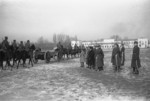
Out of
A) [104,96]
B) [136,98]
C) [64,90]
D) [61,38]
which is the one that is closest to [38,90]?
[64,90]

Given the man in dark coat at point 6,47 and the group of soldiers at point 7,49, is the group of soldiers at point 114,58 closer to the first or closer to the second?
the group of soldiers at point 7,49

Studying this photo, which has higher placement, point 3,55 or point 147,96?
point 3,55

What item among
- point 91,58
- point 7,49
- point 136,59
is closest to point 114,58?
point 136,59

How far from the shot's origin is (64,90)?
689 cm

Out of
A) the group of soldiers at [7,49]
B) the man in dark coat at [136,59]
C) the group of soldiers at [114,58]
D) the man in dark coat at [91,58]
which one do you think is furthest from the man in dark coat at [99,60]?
the group of soldiers at [7,49]

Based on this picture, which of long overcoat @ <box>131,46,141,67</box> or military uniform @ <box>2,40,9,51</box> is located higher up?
military uniform @ <box>2,40,9,51</box>

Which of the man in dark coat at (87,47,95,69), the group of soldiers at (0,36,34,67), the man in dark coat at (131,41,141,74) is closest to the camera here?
the man in dark coat at (131,41,141,74)

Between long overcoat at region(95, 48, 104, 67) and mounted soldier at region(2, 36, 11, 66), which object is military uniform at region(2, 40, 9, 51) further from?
long overcoat at region(95, 48, 104, 67)

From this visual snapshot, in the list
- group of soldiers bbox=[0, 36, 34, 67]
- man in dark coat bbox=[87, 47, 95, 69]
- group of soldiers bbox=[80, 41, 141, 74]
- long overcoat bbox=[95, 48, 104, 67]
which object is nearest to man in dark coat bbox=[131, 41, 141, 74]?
group of soldiers bbox=[80, 41, 141, 74]

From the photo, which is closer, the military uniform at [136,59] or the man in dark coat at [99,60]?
the military uniform at [136,59]

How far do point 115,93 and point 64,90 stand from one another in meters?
1.83

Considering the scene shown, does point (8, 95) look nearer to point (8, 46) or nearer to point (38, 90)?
point (38, 90)

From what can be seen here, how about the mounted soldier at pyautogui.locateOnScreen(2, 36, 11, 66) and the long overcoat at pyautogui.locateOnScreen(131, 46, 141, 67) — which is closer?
the long overcoat at pyautogui.locateOnScreen(131, 46, 141, 67)

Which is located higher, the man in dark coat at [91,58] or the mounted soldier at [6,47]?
the mounted soldier at [6,47]
